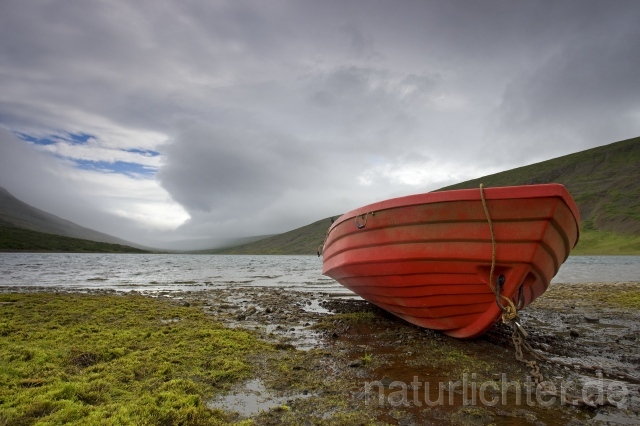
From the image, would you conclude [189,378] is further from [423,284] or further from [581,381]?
[581,381]

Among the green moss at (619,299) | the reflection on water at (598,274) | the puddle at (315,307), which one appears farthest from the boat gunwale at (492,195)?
the reflection on water at (598,274)

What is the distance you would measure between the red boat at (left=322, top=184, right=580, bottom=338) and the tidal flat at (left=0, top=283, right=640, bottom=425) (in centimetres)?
95

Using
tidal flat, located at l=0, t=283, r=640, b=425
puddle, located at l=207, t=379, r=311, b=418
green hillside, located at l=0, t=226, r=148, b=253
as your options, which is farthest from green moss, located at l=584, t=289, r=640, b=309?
green hillside, located at l=0, t=226, r=148, b=253


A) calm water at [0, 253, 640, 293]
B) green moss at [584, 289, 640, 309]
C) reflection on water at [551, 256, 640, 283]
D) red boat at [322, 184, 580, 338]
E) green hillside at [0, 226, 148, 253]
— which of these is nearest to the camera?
red boat at [322, 184, 580, 338]

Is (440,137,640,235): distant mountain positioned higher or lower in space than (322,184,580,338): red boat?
higher

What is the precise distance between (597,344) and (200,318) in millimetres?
10582

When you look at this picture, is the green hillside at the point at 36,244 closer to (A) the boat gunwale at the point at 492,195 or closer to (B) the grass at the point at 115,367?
(B) the grass at the point at 115,367

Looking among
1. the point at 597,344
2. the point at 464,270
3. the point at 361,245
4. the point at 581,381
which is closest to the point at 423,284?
the point at 464,270

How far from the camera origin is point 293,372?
604 cm

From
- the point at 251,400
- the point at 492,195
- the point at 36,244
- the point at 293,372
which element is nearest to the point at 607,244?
the point at 492,195

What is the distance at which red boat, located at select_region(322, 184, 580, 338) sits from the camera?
5.99m

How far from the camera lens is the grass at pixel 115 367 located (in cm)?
426

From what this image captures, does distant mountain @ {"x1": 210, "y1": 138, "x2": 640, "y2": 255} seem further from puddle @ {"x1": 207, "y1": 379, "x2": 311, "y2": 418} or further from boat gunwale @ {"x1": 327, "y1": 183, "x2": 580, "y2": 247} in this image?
puddle @ {"x1": 207, "y1": 379, "x2": 311, "y2": 418}

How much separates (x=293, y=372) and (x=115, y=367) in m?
2.97
